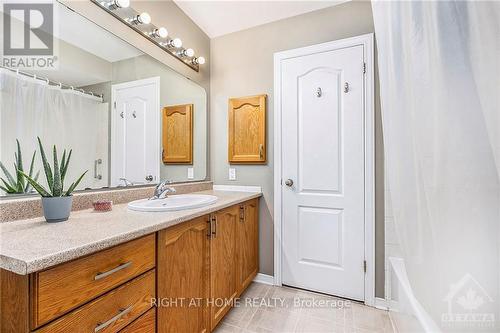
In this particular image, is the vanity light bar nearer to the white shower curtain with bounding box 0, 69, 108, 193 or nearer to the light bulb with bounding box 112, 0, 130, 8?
the light bulb with bounding box 112, 0, 130, 8

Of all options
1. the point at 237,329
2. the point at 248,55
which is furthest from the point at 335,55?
the point at 237,329

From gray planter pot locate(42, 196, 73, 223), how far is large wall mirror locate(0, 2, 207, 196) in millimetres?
216

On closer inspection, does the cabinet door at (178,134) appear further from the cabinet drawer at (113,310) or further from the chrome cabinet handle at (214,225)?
the cabinet drawer at (113,310)

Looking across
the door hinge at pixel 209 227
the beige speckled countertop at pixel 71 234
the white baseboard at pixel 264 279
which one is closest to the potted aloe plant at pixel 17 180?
the beige speckled countertop at pixel 71 234

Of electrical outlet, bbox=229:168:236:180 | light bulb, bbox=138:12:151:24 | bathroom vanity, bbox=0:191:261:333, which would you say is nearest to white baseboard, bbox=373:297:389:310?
bathroom vanity, bbox=0:191:261:333

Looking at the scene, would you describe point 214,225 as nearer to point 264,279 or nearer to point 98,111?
point 98,111

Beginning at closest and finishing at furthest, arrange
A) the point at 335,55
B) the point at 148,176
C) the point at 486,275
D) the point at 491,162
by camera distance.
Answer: the point at 491,162, the point at 486,275, the point at 148,176, the point at 335,55

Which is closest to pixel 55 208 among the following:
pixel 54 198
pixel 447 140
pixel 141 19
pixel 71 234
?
pixel 54 198

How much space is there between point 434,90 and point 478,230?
517 millimetres

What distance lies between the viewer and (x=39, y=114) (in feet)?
3.51

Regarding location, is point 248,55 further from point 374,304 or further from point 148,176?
point 374,304

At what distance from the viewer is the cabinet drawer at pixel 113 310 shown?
67cm

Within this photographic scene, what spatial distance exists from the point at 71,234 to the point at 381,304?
6.55 feet

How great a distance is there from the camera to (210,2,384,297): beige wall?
70.9 inches
